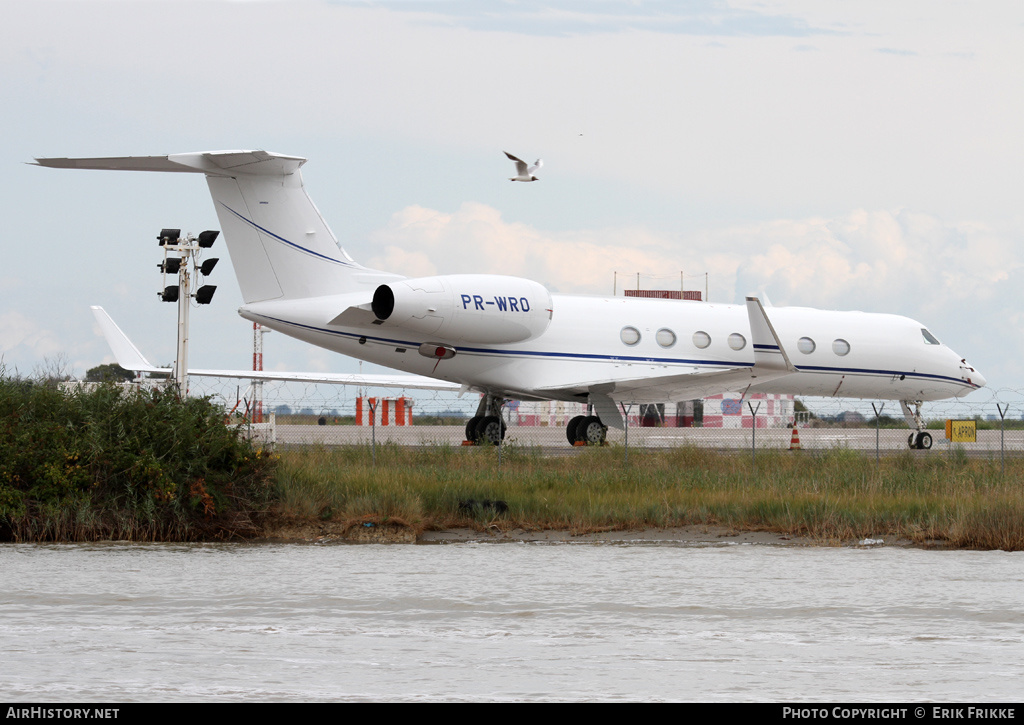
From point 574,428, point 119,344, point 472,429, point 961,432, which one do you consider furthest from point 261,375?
point 961,432

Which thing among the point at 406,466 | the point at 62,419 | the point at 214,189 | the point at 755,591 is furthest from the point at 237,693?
the point at 214,189

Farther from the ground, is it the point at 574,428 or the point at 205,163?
the point at 205,163

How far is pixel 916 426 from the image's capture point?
3086 centimetres

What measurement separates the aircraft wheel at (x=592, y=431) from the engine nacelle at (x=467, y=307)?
8.77ft

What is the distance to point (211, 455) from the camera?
49.6 ft

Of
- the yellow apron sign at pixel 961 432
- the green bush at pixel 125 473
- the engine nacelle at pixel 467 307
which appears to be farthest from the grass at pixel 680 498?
the yellow apron sign at pixel 961 432

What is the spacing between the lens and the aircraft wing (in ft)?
103

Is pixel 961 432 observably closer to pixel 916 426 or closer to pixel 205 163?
pixel 916 426

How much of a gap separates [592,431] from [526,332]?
3035 millimetres

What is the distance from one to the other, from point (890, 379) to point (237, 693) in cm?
2511

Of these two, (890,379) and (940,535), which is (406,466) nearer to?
(940,535)

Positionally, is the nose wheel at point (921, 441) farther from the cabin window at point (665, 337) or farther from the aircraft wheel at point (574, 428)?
the aircraft wheel at point (574, 428)

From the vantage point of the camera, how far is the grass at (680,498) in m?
15.4

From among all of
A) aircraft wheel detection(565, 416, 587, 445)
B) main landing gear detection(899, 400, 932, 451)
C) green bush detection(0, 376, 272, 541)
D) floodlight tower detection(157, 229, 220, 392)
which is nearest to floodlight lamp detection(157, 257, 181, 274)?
floodlight tower detection(157, 229, 220, 392)
